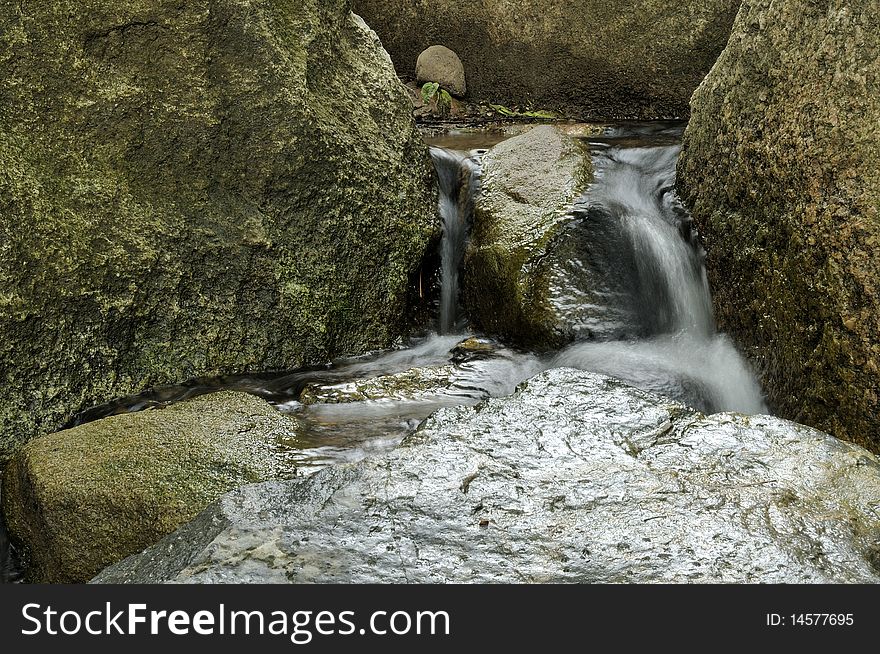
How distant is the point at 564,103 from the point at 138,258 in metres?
4.77

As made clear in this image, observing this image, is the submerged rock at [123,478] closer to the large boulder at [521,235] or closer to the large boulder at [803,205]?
the large boulder at [521,235]

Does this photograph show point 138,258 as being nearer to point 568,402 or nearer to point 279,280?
point 279,280

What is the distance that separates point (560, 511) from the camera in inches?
85.0

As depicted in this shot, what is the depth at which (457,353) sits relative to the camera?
15.1 ft

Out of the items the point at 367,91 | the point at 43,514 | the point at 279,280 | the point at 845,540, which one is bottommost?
the point at 43,514

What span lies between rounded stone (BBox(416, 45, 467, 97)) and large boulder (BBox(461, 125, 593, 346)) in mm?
2741

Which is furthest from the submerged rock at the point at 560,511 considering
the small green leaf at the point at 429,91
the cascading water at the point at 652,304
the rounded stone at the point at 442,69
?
the rounded stone at the point at 442,69

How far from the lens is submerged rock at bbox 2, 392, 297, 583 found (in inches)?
116

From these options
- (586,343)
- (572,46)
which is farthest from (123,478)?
(572,46)

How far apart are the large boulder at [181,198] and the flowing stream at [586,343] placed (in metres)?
0.22

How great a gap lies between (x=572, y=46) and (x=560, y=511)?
619 centimetres

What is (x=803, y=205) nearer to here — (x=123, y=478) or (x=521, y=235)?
(x=521, y=235)

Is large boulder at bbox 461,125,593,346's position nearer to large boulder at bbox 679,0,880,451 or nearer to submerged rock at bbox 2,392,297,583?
large boulder at bbox 679,0,880,451

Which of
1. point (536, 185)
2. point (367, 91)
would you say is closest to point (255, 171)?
point (367, 91)
